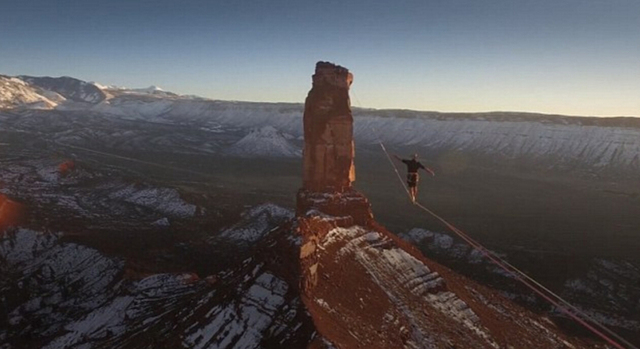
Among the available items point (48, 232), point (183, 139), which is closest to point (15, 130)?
point (183, 139)

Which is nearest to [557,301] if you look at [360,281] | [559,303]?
[559,303]

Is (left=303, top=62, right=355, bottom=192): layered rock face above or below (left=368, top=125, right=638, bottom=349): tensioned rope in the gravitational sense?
above

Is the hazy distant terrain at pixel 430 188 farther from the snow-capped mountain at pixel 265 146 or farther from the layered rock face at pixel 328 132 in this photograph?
the layered rock face at pixel 328 132

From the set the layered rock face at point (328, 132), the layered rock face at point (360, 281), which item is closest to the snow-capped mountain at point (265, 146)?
the layered rock face at point (328, 132)

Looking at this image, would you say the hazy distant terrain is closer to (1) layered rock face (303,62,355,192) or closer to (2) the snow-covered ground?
(2) the snow-covered ground

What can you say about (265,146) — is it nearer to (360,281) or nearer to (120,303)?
(120,303)

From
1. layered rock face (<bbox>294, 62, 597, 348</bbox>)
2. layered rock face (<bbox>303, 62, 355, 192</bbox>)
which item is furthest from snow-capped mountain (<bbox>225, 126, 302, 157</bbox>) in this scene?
layered rock face (<bbox>294, 62, 597, 348</bbox>)
